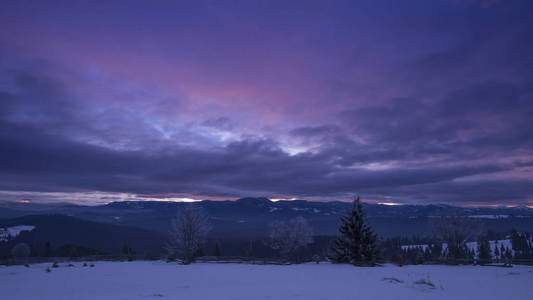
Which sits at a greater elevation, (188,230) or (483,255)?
(188,230)

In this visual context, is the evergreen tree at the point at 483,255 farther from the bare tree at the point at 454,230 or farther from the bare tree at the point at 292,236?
the bare tree at the point at 292,236

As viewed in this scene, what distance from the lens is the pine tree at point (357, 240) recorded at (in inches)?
1289

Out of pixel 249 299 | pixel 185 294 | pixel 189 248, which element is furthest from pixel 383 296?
pixel 189 248

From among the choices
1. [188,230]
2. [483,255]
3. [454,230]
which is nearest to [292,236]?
[188,230]

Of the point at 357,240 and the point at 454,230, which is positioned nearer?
the point at 357,240

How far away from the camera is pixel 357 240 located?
3359 centimetres

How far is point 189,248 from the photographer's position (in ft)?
163

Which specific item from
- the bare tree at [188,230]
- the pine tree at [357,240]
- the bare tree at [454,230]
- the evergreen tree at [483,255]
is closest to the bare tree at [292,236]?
the bare tree at [188,230]

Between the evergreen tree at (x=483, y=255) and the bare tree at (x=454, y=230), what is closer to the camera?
the evergreen tree at (x=483, y=255)

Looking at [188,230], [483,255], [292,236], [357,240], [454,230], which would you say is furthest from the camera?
[292,236]

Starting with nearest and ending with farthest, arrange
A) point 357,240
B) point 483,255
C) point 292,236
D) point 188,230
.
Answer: point 357,240, point 188,230, point 483,255, point 292,236

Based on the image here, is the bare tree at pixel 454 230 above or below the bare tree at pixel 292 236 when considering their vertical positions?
above

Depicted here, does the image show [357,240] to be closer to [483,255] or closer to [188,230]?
[188,230]

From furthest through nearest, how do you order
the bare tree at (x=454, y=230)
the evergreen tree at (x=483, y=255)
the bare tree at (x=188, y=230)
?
the bare tree at (x=454, y=230), the bare tree at (x=188, y=230), the evergreen tree at (x=483, y=255)
